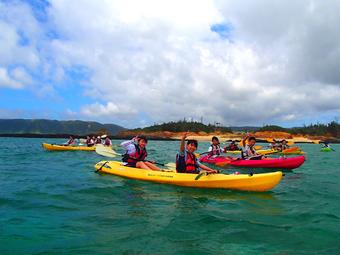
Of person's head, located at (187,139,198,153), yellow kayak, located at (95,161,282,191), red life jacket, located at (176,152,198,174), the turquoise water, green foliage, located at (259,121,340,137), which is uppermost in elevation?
green foliage, located at (259,121,340,137)

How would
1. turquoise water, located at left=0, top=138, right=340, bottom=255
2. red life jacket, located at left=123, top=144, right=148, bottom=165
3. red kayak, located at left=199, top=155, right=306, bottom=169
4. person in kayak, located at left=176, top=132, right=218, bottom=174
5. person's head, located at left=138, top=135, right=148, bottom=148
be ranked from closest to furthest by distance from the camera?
1. turquoise water, located at left=0, top=138, right=340, bottom=255
2. person in kayak, located at left=176, top=132, right=218, bottom=174
3. person's head, located at left=138, top=135, right=148, bottom=148
4. red life jacket, located at left=123, top=144, right=148, bottom=165
5. red kayak, located at left=199, top=155, right=306, bottom=169

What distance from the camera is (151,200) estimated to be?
8.20 metres

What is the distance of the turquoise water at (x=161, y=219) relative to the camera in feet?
16.6

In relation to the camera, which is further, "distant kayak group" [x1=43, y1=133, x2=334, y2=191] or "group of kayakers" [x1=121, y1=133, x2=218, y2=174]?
"group of kayakers" [x1=121, y1=133, x2=218, y2=174]

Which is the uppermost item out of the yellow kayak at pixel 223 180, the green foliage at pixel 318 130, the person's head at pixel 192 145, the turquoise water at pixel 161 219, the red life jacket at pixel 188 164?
the green foliage at pixel 318 130

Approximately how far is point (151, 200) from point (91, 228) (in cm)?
255

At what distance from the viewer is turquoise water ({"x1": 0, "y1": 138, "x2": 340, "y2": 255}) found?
505 cm

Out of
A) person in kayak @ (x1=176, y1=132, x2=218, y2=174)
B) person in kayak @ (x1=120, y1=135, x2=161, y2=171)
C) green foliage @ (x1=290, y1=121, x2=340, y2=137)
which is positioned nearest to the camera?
person in kayak @ (x1=176, y1=132, x2=218, y2=174)

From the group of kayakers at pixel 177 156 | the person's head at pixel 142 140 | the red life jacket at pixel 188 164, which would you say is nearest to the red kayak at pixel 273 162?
the group of kayakers at pixel 177 156

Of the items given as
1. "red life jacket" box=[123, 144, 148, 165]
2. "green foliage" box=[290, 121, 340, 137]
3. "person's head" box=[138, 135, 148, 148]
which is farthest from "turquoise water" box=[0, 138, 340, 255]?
"green foliage" box=[290, 121, 340, 137]

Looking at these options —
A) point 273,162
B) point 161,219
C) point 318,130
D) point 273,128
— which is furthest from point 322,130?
point 161,219

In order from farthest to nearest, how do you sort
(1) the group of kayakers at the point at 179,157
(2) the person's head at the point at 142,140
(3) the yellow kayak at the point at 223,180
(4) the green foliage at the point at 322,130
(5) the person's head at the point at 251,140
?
1. (4) the green foliage at the point at 322,130
2. (5) the person's head at the point at 251,140
3. (2) the person's head at the point at 142,140
4. (1) the group of kayakers at the point at 179,157
5. (3) the yellow kayak at the point at 223,180

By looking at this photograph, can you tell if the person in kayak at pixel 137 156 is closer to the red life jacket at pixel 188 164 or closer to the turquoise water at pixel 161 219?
the turquoise water at pixel 161 219

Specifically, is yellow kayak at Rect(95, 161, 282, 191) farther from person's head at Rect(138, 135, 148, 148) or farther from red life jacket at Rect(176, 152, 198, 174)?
person's head at Rect(138, 135, 148, 148)
